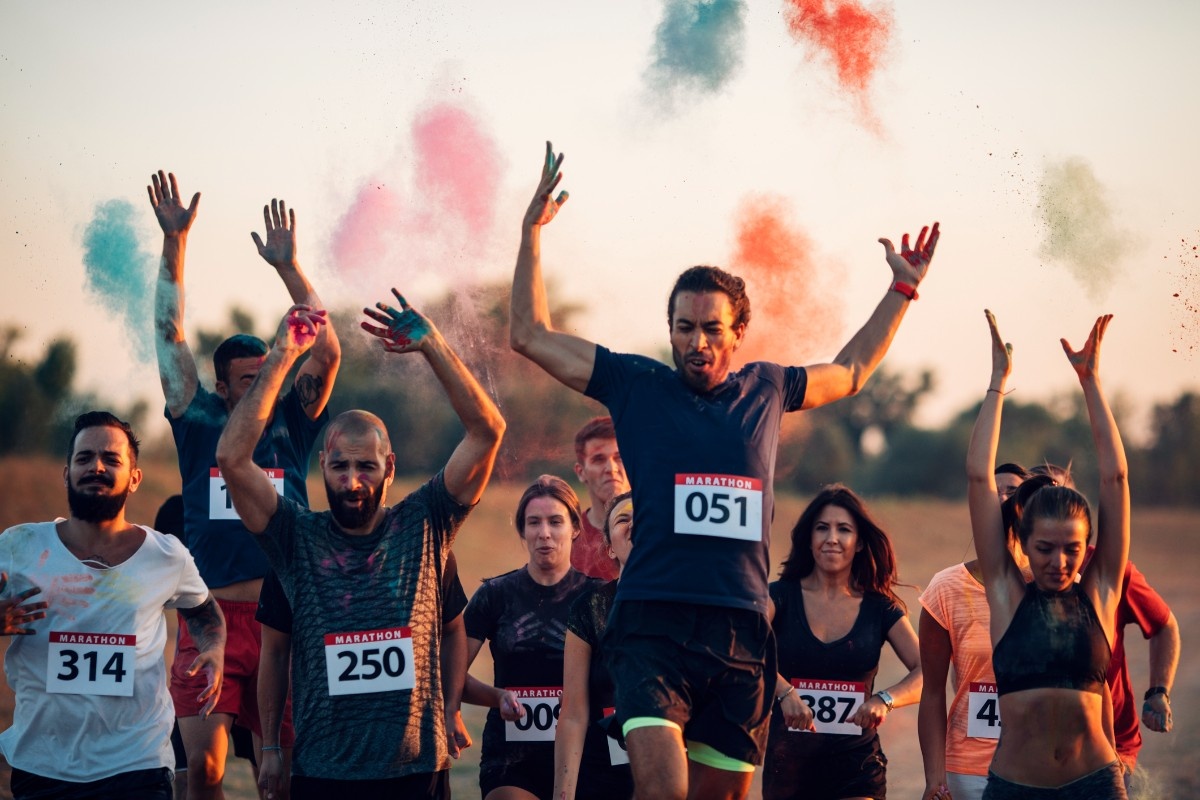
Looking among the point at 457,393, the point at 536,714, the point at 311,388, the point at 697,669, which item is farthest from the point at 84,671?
the point at 697,669

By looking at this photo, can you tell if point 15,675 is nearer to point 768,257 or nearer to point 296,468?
point 296,468

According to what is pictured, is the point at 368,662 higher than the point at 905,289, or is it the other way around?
the point at 905,289

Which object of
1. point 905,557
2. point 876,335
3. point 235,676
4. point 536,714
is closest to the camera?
point 876,335

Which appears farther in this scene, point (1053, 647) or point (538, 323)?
point (1053, 647)

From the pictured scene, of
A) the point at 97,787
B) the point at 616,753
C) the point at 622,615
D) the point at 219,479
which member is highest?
the point at 219,479

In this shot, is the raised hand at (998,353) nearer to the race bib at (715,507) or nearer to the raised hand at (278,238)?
the race bib at (715,507)

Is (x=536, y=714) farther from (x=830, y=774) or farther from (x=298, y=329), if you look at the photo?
A: (x=298, y=329)

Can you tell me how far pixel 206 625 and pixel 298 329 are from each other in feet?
4.46

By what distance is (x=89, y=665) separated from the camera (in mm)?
6445

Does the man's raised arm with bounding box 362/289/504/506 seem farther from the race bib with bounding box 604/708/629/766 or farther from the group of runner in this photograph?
the race bib with bounding box 604/708/629/766

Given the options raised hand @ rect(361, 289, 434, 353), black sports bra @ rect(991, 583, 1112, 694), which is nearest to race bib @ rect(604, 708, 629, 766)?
black sports bra @ rect(991, 583, 1112, 694)

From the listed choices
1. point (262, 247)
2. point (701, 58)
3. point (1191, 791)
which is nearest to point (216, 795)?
point (262, 247)

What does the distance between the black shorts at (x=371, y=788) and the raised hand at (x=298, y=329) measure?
1702 millimetres

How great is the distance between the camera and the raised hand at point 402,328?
20.8 ft
